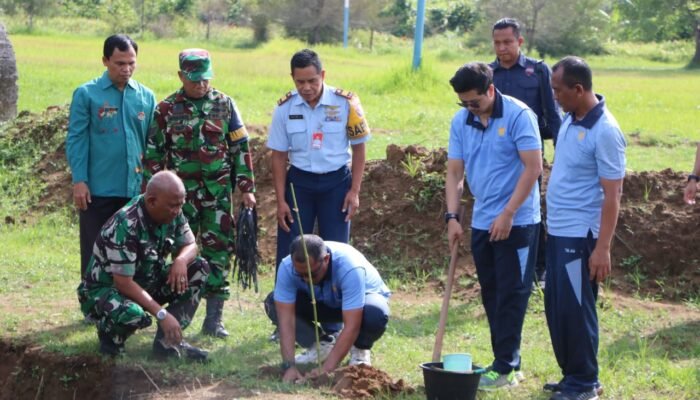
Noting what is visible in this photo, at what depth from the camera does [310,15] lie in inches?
1767

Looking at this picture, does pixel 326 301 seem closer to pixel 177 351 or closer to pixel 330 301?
pixel 330 301

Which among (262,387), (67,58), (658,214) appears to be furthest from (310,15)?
(262,387)

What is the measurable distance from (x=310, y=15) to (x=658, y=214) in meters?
37.3

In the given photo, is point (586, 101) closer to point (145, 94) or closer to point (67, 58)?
point (145, 94)

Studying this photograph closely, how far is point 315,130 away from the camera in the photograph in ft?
22.2

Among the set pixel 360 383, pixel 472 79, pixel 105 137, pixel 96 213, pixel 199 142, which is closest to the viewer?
pixel 472 79

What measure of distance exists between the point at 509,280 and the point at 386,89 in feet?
40.1

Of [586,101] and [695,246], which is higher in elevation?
[586,101]

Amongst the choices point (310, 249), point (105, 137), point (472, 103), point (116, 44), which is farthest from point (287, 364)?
point (116, 44)

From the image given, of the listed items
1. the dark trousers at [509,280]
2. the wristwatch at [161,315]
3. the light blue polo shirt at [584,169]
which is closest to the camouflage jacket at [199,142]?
the wristwatch at [161,315]

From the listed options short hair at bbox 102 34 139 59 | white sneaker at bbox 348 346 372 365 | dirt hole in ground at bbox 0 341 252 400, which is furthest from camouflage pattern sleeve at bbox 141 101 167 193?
white sneaker at bbox 348 346 372 365

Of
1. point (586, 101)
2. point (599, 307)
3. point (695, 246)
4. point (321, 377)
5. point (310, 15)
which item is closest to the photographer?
point (586, 101)

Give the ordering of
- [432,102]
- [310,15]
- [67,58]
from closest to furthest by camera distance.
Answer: [432,102]
[67,58]
[310,15]

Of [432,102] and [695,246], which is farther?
[432,102]
